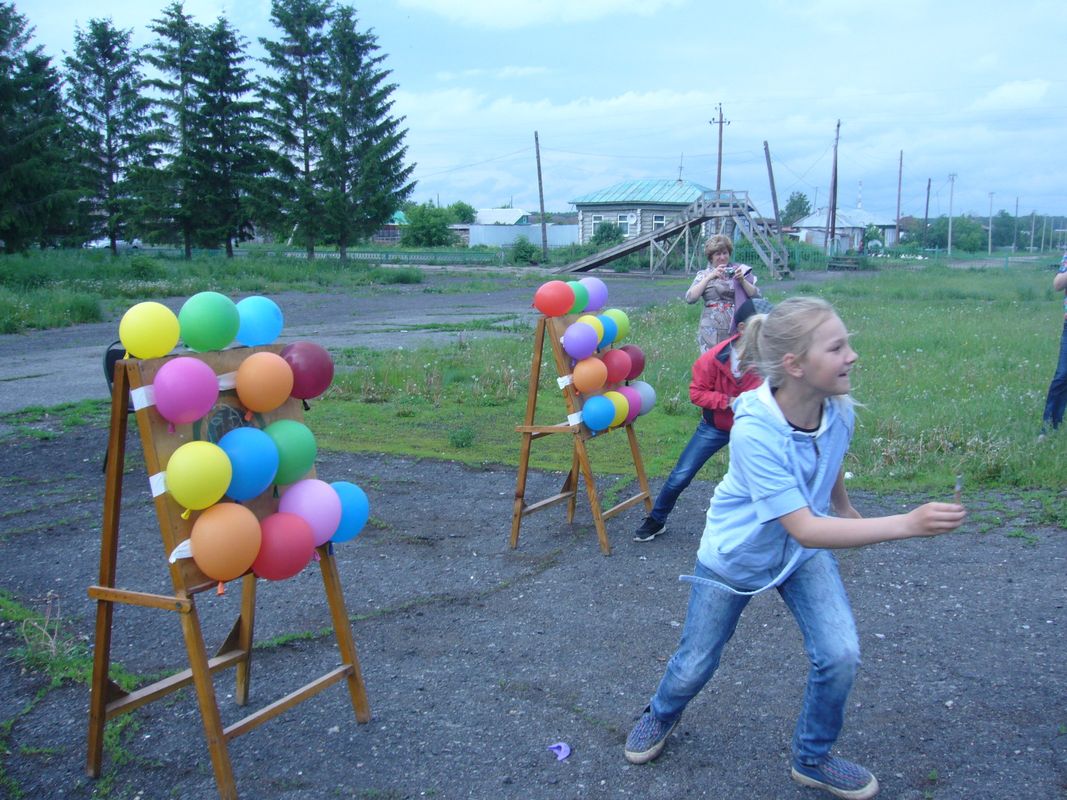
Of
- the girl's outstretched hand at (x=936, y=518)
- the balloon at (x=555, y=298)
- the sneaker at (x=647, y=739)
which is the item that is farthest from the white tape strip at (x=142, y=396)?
the balloon at (x=555, y=298)

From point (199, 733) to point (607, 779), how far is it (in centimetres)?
170

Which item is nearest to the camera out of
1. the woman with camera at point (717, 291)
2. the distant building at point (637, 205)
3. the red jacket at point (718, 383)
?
the red jacket at point (718, 383)

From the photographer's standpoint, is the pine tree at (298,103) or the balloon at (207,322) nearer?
the balloon at (207,322)

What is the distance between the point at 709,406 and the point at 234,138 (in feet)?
150

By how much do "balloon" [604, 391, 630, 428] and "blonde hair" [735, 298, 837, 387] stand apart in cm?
293

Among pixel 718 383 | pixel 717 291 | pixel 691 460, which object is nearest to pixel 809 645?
pixel 718 383

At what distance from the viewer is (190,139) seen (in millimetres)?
45438

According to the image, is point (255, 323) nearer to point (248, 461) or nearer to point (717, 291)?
point (248, 461)

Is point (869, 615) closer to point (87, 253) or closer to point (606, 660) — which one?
point (606, 660)

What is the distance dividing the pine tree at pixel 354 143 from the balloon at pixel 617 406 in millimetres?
42415

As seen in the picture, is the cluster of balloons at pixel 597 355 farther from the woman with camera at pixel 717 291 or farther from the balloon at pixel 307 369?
the balloon at pixel 307 369

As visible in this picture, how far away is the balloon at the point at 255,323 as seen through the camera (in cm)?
365

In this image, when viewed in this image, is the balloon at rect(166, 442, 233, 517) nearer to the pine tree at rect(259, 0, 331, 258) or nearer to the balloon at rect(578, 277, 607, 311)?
the balloon at rect(578, 277, 607, 311)

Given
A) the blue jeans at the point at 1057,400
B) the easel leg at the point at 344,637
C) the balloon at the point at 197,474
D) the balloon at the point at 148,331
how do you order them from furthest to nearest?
the blue jeans at the point at 1057,400 < the easel leg at the point at 344,637 < the balloon at the point at 148,331 < the balloon at the point at 197,474
